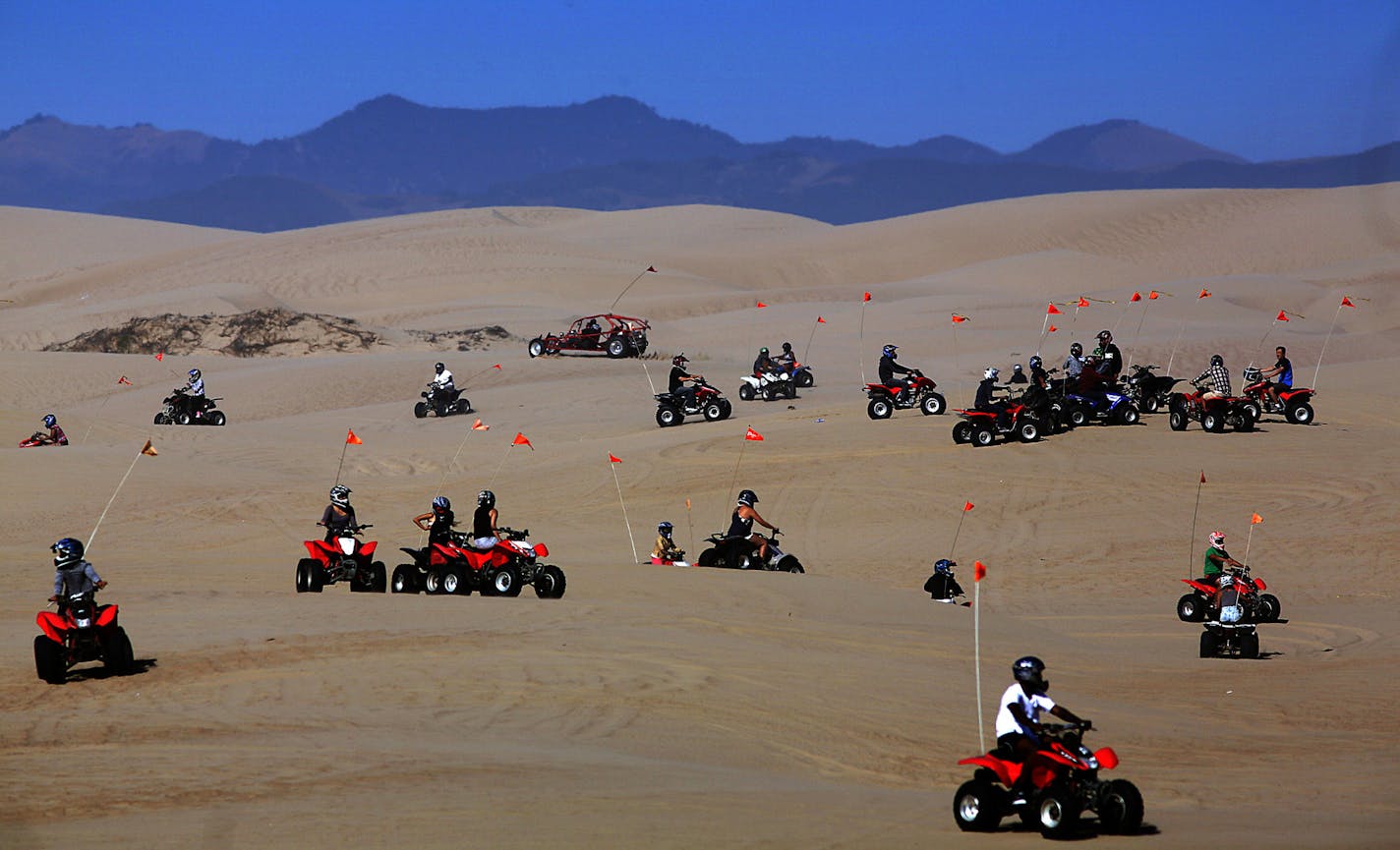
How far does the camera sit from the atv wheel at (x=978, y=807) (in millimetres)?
7699

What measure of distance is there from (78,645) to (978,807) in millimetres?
6938

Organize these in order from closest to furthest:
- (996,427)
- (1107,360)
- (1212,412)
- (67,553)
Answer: (67,553), (996,427), (1212,412), (1107,360)

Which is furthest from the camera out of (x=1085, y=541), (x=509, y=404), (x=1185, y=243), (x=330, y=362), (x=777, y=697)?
(x=1185, y=243)

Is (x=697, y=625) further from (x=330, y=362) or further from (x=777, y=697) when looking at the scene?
(x=330, y=362)

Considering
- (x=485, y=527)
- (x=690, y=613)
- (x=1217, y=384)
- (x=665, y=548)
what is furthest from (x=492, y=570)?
(x=1217, y=384)

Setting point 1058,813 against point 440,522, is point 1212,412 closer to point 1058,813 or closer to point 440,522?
point 440,522

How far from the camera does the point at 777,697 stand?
10.9m

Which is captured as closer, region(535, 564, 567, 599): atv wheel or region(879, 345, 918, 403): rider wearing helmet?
region(535, 564, 567, 599): atv wheel

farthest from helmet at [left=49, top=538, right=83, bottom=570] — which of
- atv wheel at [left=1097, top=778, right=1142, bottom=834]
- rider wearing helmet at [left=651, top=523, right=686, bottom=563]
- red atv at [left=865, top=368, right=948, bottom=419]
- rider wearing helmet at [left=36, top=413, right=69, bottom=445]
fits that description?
red atv at [left=865, top=368, right=948, bottom=419]

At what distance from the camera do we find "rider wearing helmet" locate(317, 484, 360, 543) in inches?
591

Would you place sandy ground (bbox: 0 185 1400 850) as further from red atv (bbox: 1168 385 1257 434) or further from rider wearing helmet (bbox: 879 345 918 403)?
rider wearing helmet (bbox: 879 345 918 403)

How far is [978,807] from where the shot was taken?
7.72 metres

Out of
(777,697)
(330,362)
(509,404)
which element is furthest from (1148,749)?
(330,362)

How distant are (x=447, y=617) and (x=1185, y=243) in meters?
62.1
